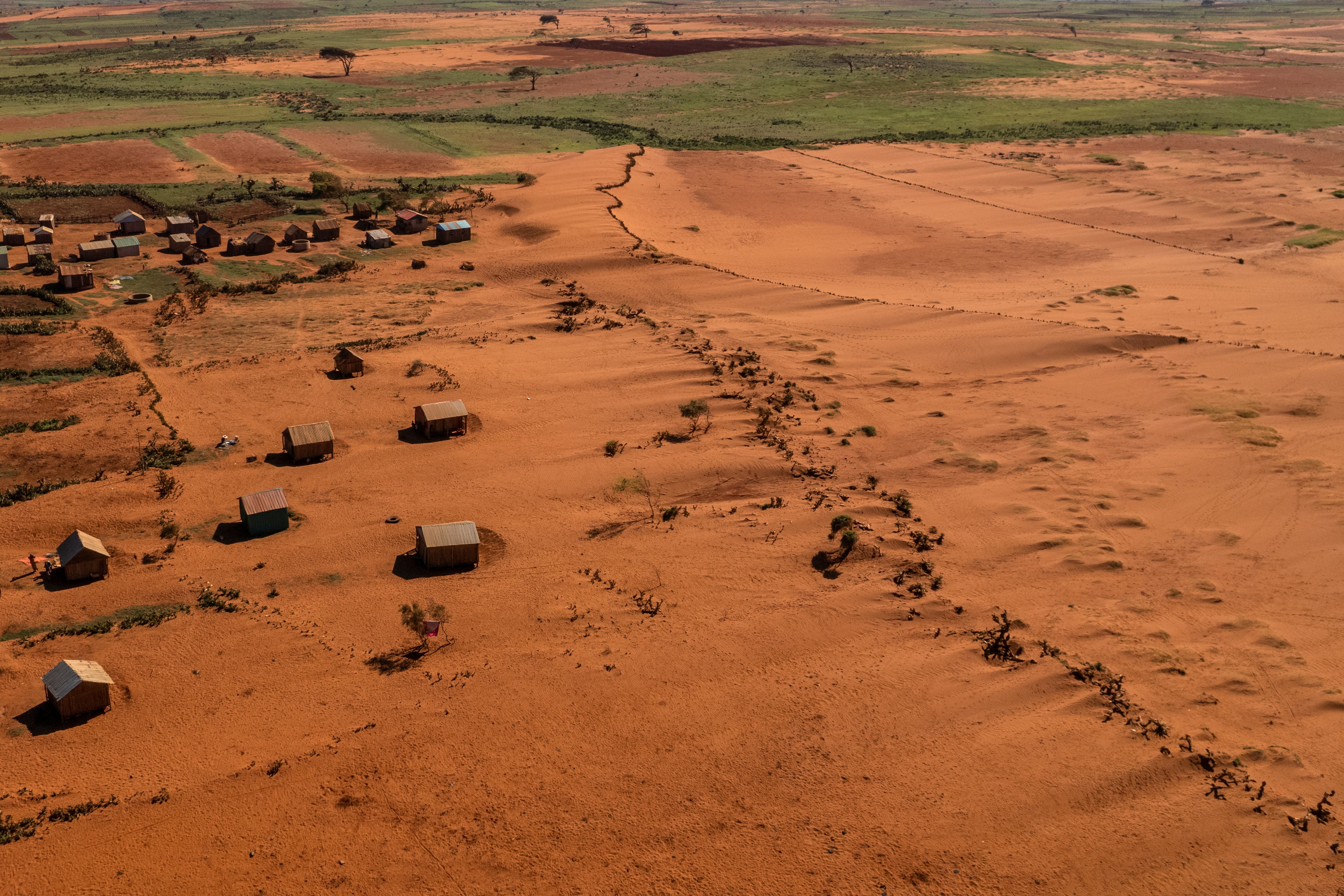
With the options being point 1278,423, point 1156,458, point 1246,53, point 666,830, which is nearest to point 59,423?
point 666,830

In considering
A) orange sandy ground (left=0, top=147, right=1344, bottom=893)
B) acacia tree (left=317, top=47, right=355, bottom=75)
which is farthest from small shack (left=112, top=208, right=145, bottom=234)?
acacia tree (left=317, top=47, right=355, bottom=75)

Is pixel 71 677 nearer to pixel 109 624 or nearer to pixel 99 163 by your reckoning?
pixel 109 624

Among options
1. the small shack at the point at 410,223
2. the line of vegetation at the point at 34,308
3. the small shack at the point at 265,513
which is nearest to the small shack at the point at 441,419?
the small shack at the point at 265,513

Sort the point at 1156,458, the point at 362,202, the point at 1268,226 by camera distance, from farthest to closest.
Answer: the point at 362,202
the point at 1268,226
the point at 1156,458

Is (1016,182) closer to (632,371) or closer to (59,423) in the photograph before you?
(632,371)

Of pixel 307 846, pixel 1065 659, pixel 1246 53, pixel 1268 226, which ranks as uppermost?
pixel 1246 53

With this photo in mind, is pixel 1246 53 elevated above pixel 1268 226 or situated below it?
above
